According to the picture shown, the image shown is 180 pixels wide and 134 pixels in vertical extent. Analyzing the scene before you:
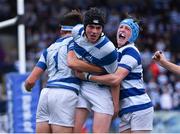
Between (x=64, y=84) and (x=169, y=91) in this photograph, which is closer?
(x=64, y=84)

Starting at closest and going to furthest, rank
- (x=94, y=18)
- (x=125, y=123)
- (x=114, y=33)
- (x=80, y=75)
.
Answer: (x=94, y=18), (x=80, y=75), (x=125, y=123), (x=114, y=33)

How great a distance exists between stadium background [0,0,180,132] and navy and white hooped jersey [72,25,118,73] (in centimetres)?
849

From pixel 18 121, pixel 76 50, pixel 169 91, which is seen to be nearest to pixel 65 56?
pixel 76 50

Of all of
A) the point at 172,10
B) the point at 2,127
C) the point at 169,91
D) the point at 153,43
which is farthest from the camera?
the point at 172,10

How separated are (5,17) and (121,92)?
1317 centimetres

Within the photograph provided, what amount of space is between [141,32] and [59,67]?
11.3 meters

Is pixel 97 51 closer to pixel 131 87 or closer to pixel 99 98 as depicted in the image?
pixel 99 98

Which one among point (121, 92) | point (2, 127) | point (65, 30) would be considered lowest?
point (2, 127)

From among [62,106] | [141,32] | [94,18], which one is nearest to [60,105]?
[62,106]

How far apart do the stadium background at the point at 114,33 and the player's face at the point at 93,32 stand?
343 inches

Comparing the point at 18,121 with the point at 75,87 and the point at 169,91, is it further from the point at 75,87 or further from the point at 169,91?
the point at 169,91

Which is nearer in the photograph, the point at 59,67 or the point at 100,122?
the point at 100,122

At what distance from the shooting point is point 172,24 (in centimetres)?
2000

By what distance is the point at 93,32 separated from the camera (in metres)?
6.64
